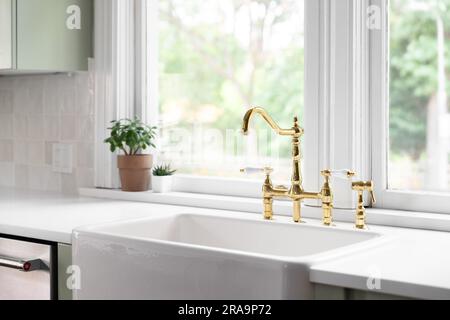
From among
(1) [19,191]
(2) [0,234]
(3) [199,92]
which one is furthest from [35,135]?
(2) [0,234]

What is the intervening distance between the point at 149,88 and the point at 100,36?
0.27 metres

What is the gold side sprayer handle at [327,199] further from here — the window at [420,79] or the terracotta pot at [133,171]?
the window at [420,79]

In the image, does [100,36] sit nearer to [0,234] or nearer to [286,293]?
[0,234]

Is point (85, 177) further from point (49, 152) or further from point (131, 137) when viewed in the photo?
point (131, 137)

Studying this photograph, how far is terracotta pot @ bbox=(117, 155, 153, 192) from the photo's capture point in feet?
7.94

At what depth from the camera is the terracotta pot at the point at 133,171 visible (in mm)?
2420

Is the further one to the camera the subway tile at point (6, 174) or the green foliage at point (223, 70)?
the subway tile at point (6, 174)

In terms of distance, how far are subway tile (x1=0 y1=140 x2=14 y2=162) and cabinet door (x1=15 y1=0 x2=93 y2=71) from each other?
0.62 metres

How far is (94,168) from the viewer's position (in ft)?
8.51

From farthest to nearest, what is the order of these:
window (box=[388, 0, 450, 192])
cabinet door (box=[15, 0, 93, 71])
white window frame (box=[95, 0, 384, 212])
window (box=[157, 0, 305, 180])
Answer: window (box=[388, 0, 450, 192]) → cabinet door (box=[15, 0, 93, 71]) → window (box=[157, 0, 305, 180]) → white window frame (box=[95, 0, 384, 212])

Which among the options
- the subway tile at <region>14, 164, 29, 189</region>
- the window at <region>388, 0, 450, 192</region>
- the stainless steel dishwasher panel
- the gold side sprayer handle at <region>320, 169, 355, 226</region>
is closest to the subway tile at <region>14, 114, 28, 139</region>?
the subway tile at <region>14, 164, 29, 189</region>

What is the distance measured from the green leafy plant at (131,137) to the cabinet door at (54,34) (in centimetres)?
30

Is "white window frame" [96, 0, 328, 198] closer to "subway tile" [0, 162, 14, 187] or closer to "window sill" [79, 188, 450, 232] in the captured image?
"window sill" [79, 188, 450, 232]

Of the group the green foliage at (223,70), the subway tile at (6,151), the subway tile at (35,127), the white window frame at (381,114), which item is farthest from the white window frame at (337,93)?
the subway tile at (6,151)
